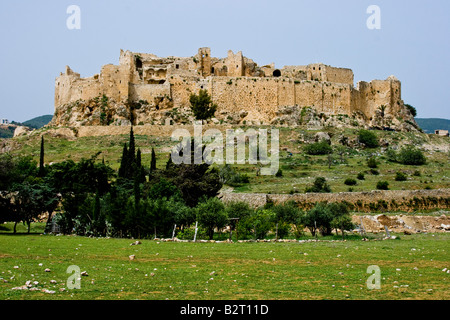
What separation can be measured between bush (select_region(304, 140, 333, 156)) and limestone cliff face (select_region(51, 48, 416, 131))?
1069 cm

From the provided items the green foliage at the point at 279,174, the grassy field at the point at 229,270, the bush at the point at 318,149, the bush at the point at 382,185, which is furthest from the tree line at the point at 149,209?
the bush at the point at 318,149

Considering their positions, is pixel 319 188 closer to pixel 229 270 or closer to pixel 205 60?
pixel 229 270

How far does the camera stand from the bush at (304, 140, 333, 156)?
57469 millimetres

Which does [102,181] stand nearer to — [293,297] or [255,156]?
[255,156]

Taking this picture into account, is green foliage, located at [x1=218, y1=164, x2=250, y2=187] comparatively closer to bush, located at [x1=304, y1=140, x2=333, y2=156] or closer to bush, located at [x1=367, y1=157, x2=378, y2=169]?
bush, located at [x1=367, y1=157, x2=378, y2=169]

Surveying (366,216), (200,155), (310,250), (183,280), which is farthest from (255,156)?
(183,280)

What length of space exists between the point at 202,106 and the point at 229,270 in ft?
176

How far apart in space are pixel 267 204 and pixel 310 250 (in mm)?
15304

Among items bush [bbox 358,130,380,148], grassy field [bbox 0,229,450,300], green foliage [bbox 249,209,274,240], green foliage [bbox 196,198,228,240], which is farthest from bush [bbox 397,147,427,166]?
grassy field [bbox 0,229,450,300]

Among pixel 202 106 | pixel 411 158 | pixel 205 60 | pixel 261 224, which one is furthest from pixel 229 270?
pixel 205 60

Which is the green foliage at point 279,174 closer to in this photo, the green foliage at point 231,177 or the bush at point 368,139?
the green foliage at point 231,177

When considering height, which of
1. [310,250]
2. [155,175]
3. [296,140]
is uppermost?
[296,140]

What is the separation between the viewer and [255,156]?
53.8 metres

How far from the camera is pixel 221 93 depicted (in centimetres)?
7006
